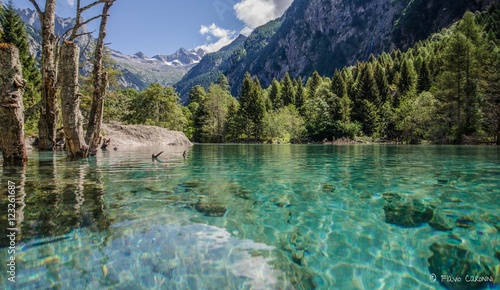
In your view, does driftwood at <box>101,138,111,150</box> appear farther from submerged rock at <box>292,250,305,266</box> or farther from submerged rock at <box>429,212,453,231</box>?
submerged rock at <box>429,212,453,231</box>

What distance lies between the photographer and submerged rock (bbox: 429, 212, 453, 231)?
3631 millimetres

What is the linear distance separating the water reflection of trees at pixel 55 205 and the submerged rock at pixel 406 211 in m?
3.90

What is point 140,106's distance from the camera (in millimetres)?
63938

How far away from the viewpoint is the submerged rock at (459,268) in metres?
2.49

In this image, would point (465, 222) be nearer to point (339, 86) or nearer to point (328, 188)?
point (328, 188)

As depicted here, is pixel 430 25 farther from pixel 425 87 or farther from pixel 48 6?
pixel 48 6

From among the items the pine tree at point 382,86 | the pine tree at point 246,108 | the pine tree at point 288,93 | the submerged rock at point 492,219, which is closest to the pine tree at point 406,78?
the pine tree at point 382,86

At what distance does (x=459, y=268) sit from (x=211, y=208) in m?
3.23

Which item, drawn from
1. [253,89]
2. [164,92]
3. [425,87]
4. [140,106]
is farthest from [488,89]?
[140,106]

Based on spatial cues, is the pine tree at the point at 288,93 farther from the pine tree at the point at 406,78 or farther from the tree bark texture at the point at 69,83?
the tree bark texture at the point at 69,83

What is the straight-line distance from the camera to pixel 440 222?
151 inches

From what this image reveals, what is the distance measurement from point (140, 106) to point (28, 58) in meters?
25.9

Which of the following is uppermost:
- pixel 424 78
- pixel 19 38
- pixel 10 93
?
pixel 424 78

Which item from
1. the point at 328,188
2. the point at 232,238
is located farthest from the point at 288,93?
the point at 232,238
